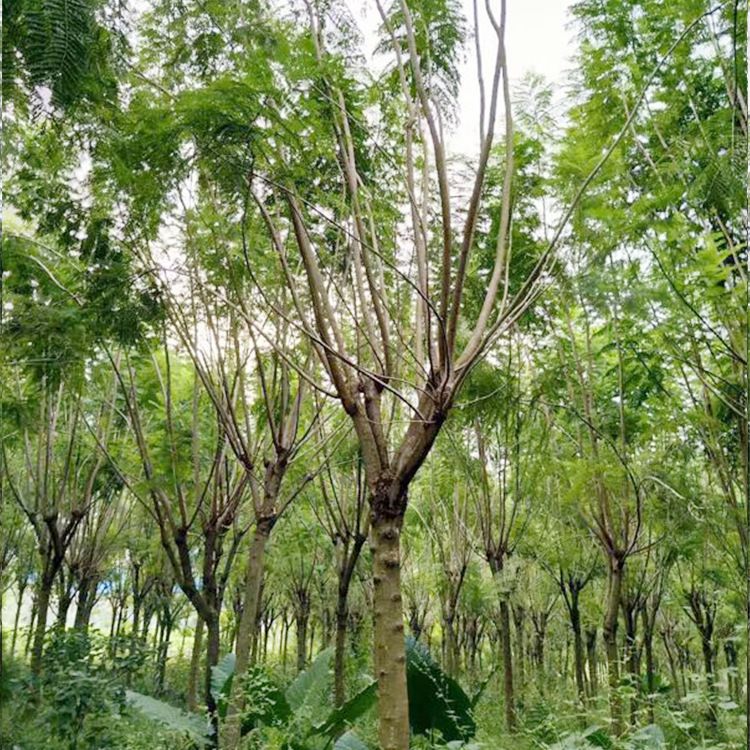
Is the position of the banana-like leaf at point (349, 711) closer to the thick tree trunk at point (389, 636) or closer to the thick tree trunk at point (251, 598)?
the thick tree trunk at point (389, 636)

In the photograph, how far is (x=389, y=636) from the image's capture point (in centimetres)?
253

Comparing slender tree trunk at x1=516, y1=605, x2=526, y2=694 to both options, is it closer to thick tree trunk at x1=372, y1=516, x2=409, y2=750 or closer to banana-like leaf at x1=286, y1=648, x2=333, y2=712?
banana-like leaf at x1=286, y1=648, x2=333, y2=712

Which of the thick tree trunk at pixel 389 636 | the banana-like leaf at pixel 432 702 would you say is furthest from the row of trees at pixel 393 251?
the banana-like leaf at pixel 432 702

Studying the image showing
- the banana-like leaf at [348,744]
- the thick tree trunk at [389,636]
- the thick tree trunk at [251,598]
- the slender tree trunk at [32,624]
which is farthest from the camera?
the slender tree trunk at [32,624]

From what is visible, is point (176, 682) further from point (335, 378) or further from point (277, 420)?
point (335, 378)

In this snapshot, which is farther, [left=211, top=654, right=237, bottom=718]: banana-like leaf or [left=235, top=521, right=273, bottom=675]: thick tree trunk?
[left=235, top=521, right=273, bottom=675]: thick tree trunk

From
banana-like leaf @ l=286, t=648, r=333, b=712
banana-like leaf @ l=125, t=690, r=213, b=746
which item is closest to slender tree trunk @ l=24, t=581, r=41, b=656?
banana-like leaf @ l=125, t=690, r=213, b=746

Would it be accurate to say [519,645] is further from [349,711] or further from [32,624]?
[349,711]

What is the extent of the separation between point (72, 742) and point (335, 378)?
150 inches

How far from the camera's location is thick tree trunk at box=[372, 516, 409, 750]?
242 cm

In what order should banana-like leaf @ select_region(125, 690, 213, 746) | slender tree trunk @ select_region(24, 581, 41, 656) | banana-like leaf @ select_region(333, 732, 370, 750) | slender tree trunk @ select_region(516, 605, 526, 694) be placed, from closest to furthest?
banana-like leaf @ select_region(333, 732, 370, 750) → banana-like leaf @ select_region(125, 690, 213, 746) → slender tree trunk @ select_region(24, 581, 41, 656) → slender tree trunk @ select_region(516, 605, 526, 694)

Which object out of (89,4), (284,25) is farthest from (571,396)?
(89,4)

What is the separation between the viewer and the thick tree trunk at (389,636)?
7.94 feet

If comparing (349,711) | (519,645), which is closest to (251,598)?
(349,711)
